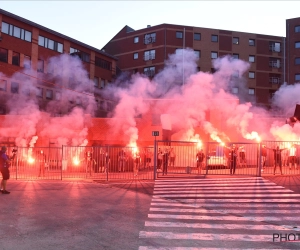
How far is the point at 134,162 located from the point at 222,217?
9098 mm

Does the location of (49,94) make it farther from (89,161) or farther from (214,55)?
(214,55)

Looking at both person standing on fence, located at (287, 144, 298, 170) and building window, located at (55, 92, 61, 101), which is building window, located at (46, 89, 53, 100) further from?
person standing on fence, located at (287, 144, 298, 170)

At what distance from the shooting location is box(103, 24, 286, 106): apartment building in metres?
42.2

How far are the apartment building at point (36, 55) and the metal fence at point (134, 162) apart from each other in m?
13.2

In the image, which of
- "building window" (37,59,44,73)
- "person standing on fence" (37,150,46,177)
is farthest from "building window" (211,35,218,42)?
"person standing on fence" (37,150,46,177)

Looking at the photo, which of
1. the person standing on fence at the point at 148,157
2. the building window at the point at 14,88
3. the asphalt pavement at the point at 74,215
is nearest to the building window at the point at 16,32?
the building window at the point at 14,88

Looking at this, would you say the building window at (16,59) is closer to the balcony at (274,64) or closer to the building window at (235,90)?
the building window at (235,90)

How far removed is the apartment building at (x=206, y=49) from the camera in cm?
4218

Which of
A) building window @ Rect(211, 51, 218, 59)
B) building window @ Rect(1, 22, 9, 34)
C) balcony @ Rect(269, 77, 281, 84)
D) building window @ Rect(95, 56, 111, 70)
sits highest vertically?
building window @ Rect(211, 51, 218, 59)

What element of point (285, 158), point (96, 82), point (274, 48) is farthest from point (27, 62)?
point (274, 48)

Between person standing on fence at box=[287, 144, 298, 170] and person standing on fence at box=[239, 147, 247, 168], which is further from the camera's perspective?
person standing on fence at box=[239, 147, 247, 168]

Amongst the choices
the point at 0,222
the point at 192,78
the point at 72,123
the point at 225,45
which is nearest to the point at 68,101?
the point at 72,123

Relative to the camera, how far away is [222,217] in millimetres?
8594

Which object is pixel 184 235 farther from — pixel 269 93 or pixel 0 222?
pixel 269 93
